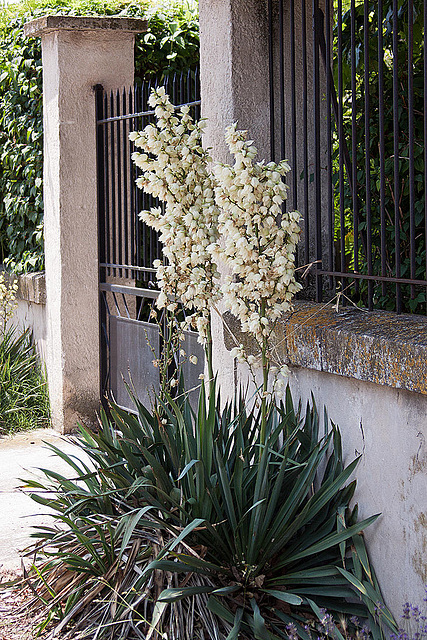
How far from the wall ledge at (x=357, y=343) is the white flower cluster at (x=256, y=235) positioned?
0.29 m

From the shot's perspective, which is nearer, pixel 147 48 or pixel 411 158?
pixel 411 158

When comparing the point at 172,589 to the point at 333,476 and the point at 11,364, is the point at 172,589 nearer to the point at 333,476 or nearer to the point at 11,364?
the point at 333,476

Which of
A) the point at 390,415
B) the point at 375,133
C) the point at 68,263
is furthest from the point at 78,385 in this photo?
the point at 390,415

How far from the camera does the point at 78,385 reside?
635 centimetres

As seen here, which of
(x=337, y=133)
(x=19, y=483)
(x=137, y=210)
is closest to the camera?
(x=337, y=133)

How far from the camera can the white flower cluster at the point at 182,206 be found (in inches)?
130

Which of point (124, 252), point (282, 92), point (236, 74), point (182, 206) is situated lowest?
point (124, 252)

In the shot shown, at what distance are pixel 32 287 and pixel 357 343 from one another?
458 centimetres

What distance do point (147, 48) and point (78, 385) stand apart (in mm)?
2820

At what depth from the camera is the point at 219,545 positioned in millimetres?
3109

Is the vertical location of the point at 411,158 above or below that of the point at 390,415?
above

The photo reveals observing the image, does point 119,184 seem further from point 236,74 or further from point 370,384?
point 370,384

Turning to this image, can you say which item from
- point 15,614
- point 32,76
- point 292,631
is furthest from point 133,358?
point 292,631

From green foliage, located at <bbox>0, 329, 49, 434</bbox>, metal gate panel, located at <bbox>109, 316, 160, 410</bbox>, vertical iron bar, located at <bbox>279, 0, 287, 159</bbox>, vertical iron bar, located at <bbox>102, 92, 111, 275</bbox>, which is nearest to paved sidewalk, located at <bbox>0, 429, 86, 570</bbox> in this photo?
green foliage, located at <bbox>0, 329, 49, 434</bbox>
